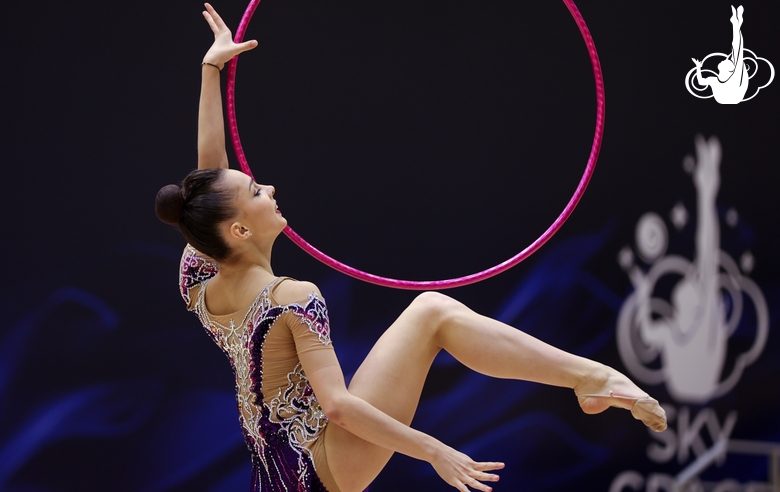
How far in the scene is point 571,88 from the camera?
424 cm

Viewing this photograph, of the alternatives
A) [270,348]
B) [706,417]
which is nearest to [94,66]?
Result: [270,348]

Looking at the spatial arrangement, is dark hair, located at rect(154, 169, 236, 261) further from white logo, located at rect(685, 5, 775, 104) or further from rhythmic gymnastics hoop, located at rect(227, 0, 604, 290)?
white logo, located at rect(685, 5, 775, 104)

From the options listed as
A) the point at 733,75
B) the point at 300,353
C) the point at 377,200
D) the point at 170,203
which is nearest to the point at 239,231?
the point at 170,203

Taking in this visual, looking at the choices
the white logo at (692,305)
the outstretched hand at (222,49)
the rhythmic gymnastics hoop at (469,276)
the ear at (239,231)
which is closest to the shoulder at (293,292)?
the ear at (239,231)

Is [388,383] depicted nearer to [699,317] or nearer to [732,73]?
[699,317]

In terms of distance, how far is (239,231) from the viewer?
2.17m

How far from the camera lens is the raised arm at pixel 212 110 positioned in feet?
7.97

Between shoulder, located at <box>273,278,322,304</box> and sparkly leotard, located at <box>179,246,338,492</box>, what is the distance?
1 centimetres

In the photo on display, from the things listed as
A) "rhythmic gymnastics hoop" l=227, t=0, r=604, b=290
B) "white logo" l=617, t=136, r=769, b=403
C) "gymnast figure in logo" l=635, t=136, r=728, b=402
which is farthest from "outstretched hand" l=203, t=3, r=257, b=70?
"gymnast figure in logo" l=635, t=136, r=728, b=402

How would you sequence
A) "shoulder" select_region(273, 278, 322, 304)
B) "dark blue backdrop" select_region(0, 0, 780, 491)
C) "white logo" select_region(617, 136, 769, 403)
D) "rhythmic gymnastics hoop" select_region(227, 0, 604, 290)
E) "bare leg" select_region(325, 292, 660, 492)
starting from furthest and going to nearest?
1. "white logo" select_region(617, 136, 769, 403)
2. "dark blue backdrop" select_region(0, 0, 780, 491)
3. "rhythmic gymnastics hoop" select_region(227, 0, 604, 290)
4. "bare leg" select_region(325, 292, 660, 492)
5. "shoulder" select_region(273, 278, 322, 304)

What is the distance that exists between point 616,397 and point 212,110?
1.36 metres

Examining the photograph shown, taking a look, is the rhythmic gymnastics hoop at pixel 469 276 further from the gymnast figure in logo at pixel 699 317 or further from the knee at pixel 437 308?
the gymnast figure in logo at pixel 699 317

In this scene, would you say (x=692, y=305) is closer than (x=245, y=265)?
No

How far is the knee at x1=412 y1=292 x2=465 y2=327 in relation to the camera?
7.45ft
